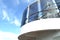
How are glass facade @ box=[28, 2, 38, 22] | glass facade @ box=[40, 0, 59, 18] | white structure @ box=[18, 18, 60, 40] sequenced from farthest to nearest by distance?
glass facade @ box=[28, 2, 38, 22], glass facade @ box=[40, 0, 59, 18], white structure @ box=[18, 18, 60, 40]

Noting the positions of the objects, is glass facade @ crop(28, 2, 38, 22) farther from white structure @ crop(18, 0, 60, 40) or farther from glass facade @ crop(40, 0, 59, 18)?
glass facade @ crop(40, 0, 59, 18)

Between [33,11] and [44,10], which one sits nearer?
[44,10]

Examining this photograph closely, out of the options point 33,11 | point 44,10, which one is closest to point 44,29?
point 44,10

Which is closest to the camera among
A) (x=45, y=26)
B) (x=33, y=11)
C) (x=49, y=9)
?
(x=45, y=26)

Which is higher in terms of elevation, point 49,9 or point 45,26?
point 49,9

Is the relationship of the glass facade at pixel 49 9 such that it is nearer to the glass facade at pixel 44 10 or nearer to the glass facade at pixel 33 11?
the glass facade at pixel 44 10

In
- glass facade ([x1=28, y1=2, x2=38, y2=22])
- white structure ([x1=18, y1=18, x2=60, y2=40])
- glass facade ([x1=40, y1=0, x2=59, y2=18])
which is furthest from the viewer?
glass facade ([x1=28, y1=2, x2=38, y2=22])

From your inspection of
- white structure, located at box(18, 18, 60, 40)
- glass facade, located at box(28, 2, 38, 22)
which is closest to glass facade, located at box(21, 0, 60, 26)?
glass facade, located at box(28, 2, 38, 22)

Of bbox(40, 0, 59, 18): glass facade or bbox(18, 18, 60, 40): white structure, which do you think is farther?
bbox(40, 0, 59, 18): glass facade

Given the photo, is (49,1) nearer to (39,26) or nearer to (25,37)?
(39,26)

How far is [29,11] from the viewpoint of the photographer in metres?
9.23

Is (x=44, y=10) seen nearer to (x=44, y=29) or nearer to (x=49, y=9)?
(x=49, y=9)

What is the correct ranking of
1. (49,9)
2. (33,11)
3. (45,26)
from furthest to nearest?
(33,11), (49,9), (45,26)

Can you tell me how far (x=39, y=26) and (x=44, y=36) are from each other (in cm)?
41
